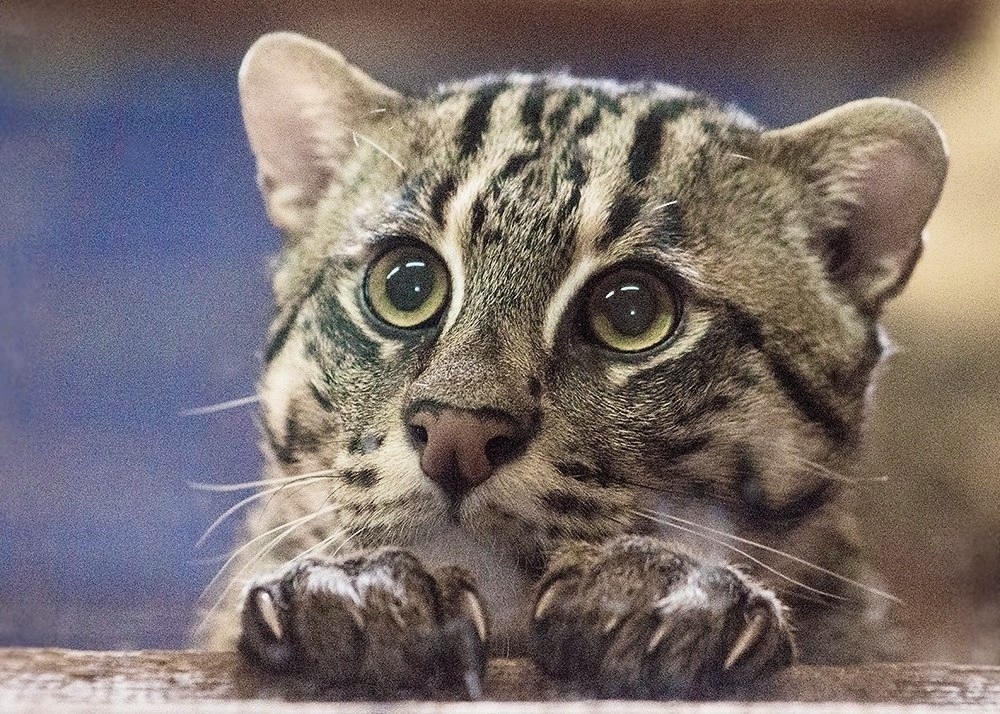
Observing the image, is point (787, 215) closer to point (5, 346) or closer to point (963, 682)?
point (963, 682)

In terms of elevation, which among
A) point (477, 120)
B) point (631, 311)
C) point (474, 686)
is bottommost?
point (474, 686)

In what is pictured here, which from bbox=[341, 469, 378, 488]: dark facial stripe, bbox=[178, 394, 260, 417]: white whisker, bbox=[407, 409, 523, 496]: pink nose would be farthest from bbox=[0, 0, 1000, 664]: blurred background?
bbox=[407, 409, 523, 496]: pink nose

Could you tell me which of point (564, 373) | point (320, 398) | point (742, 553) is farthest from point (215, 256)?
point (742, 553)

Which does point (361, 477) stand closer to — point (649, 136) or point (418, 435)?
point (418, 435)

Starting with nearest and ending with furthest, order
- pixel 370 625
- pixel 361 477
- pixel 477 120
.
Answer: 1. pixel 370 625
2. pixel 361 477
3. pixel 477 120

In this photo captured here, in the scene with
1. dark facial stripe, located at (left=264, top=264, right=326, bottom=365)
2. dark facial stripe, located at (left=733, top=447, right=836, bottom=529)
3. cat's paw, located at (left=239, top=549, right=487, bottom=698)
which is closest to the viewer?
cat's paw, located at (left=239, top=549, right=487, bottom=698)

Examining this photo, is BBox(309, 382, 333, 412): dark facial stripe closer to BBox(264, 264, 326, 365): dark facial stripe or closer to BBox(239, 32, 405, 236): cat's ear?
BBox(264, 264, 326, 365): dark facial stripe

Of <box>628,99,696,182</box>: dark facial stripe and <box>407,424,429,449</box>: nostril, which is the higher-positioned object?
<box>628,99,696,182</box>: dark facial stripe

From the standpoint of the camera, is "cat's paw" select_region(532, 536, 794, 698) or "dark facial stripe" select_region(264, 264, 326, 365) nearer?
"cat's paw" select_region(532, 536, 794, 698)

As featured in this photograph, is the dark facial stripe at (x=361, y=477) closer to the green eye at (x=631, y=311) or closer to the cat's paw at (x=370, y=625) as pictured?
the cat's paw at (x=370, y=625)
